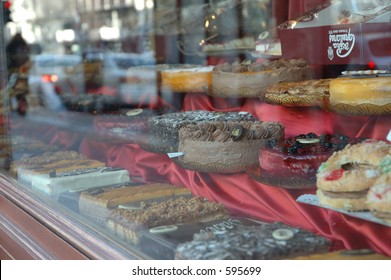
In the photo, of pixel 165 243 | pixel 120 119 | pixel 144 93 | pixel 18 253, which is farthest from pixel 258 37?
pixel 165 243

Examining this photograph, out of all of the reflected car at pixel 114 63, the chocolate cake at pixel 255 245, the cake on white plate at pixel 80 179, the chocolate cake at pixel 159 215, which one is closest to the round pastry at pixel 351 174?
the chocolate cake at pixel 255 245

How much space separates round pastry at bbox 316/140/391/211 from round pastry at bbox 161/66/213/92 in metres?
1.21

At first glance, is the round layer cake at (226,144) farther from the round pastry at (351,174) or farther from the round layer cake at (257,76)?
the round pastry at (351,174)

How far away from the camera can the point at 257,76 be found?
2822 mm

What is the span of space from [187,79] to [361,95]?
1.25 metres

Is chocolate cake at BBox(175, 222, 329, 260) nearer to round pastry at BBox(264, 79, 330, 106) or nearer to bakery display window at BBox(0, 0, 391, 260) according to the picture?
bakery display window at BBox(0, 0, 391, 260)

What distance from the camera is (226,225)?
7.19ft

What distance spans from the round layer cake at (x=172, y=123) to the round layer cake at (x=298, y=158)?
0.41m

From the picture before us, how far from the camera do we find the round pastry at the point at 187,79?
3227 mm

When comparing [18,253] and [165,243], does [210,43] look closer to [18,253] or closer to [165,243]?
[18,253]

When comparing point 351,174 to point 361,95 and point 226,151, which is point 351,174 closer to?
point 361,95

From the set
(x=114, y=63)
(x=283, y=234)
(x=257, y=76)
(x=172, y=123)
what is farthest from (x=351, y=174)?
(x=114, y=63)

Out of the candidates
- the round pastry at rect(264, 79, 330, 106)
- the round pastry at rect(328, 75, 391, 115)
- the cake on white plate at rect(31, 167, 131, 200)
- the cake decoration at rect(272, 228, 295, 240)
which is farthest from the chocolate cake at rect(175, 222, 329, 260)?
the cake on white plate at rect(31, 167, 131, 200)
